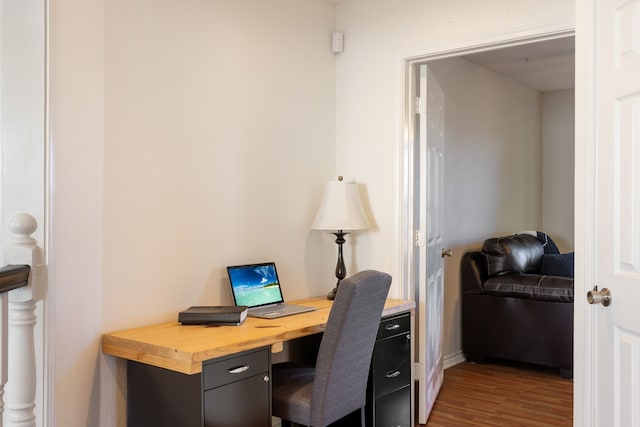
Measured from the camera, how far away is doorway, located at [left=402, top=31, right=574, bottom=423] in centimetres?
479

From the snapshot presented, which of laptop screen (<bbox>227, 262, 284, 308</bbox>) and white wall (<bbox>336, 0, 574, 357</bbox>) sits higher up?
white wall (<bbox>336, 0, 574, 357</bbox>)

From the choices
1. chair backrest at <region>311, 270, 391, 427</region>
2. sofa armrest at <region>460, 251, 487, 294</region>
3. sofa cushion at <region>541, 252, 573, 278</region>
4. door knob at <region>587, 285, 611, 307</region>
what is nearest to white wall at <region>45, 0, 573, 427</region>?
chair backrest at <region>311, 270, 391, 427</region>

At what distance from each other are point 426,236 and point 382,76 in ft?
3.16

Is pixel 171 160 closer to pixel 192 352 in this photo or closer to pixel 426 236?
pixel 192 352

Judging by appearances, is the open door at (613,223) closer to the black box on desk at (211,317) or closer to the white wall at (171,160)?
the black box on desk at (211,317)

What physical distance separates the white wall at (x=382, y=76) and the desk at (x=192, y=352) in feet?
3.47

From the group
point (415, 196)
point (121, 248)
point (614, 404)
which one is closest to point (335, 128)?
point (415, 196)

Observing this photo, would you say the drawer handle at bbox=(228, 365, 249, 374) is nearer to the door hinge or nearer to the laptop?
the laptop

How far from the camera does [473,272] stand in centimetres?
482

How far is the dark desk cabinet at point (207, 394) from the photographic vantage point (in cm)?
214

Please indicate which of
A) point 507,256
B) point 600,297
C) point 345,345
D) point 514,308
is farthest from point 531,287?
point 345,345

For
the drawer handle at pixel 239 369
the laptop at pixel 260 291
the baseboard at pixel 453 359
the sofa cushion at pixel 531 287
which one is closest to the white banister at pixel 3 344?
the drawer handle at pixel 239 369

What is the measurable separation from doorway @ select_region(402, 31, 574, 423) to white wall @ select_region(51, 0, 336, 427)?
0.63 metres

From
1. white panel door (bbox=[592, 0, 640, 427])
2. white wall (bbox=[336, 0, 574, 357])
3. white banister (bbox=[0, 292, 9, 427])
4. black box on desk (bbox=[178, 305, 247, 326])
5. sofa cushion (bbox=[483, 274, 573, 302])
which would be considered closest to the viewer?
white banister (bbox=[0, 292, 9, 427])
